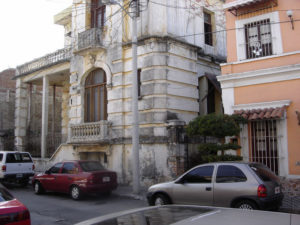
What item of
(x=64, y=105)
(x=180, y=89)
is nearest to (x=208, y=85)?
(x=180, y=89)

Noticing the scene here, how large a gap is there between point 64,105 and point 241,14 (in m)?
16.3

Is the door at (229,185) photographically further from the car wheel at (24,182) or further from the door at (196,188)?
the car wheel at (24,182)

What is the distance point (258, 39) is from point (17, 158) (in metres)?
13.1

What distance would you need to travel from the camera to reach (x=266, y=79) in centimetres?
1273

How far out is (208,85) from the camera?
18141 mm

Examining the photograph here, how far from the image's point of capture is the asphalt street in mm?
9227

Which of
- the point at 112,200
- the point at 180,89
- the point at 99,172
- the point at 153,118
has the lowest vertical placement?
the point at 112,200

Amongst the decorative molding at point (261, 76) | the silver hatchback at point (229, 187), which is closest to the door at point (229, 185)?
the silver hatchback at point (229, 187)

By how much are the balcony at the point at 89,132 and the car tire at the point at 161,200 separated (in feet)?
23.4

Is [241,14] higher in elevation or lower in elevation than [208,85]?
higher

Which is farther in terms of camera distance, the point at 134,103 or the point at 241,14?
the point at 241,14

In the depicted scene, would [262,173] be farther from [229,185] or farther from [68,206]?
[68,206]

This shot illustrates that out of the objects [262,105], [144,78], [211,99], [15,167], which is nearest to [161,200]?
[262,105]

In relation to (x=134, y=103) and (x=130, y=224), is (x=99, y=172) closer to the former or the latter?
(x=134, y=103)
